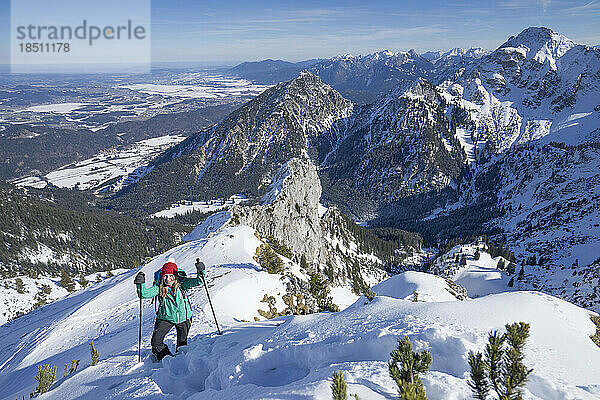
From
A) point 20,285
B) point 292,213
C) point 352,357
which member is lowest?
point 20,285

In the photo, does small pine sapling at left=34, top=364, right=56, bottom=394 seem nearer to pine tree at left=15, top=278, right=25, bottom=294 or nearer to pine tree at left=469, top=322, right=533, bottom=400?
pine tree at left=469, top=322, right=533, bottom=400

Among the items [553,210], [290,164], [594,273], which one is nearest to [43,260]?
[290,164]

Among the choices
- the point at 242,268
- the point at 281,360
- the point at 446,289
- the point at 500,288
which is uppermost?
the point at 281,360

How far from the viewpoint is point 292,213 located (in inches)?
2773

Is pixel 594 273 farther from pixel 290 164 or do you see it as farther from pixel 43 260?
pixel 43 260

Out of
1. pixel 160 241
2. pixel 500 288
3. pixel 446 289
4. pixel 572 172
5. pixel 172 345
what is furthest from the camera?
pixel 572 172

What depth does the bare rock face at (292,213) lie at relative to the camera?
2168 inches

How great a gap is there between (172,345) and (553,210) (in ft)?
495

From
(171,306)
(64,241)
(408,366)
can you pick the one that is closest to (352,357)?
(408,366)

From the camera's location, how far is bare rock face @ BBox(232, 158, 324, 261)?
55075 millimetres

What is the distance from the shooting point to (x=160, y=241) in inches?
5404

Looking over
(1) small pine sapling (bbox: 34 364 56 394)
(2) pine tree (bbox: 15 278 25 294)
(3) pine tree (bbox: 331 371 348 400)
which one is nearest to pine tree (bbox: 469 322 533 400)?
(3) pine tree (bbox: 331 371 348 400)

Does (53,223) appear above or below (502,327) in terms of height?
below

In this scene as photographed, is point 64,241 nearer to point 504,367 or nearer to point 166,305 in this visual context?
point 166,305
